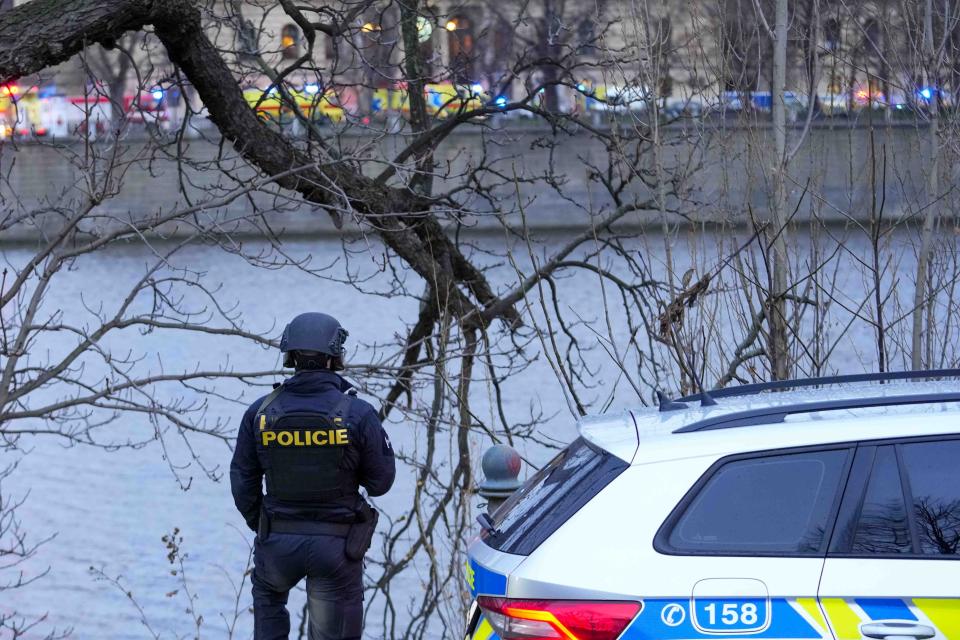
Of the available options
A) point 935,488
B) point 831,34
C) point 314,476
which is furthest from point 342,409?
point 831,34

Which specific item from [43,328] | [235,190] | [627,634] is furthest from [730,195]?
[627,634]

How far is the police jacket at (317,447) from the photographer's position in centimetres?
465

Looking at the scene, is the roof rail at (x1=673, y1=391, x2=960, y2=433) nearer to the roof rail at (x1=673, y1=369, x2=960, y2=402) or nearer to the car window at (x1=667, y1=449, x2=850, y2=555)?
the car window at (x1=667, y1=449, x2=850, y2=555)

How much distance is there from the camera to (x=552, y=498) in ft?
10.9

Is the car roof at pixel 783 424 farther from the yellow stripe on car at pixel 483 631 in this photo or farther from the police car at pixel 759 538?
the yellow stripe on car at pixel 483 631

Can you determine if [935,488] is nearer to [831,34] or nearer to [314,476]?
[314,476]

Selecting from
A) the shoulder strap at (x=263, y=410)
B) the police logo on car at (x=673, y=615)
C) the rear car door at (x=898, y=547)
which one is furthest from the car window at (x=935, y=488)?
the shoulder strap at (x=263, y=410)

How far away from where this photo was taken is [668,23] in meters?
6.75

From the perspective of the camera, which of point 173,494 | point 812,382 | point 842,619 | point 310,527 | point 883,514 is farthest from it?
point 173,494

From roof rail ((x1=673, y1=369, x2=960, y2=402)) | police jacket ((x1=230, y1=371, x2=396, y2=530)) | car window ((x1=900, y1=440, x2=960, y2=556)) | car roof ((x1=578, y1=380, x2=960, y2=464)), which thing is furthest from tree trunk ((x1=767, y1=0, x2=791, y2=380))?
car window ((x1=900, y1=440, x2=960, y2=556))

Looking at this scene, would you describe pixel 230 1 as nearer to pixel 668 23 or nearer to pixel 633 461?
pixel 668 23

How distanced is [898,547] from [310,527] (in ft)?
7.97

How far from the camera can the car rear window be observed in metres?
3.19

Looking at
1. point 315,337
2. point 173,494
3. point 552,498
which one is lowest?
point 552,498
